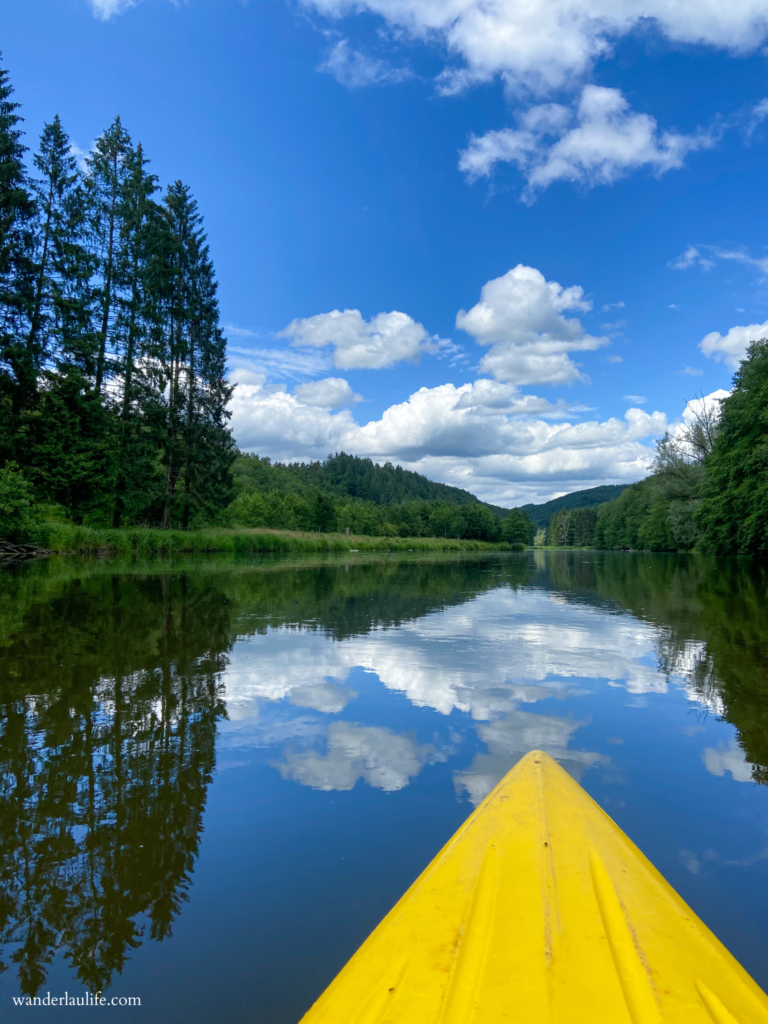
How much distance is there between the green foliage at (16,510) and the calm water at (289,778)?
450 inches

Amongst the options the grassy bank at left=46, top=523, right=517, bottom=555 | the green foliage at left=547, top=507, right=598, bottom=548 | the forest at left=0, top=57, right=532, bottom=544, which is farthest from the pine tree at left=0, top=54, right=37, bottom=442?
the green foliage at left=547, top=507, right=598, bottom=548

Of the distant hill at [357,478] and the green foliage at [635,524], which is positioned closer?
the green foliage at [635,524]

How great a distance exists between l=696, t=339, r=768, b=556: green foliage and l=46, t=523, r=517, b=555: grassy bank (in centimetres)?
2465

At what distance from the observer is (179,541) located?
2500cm

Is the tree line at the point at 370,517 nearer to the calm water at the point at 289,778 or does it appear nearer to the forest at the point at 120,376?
the forest at the point at 120,376

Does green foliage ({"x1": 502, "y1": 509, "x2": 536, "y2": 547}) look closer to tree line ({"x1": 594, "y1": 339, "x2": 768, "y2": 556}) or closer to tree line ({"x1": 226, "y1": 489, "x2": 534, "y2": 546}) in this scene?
tree line ({"x1": 226, "y1": 489, "x2": 534, "y2": 546})

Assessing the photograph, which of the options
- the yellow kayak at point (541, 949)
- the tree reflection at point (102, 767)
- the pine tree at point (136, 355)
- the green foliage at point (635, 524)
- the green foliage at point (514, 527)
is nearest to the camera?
the yellow kayak at point (541, 949)

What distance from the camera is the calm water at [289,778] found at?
200 centimetres

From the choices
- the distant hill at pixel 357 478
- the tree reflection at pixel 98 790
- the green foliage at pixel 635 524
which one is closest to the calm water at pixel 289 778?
the tree reflection at pixel 98 790

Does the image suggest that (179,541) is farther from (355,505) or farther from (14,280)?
(355,505)

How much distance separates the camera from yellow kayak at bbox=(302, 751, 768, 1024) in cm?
139

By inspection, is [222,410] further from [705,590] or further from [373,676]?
[373,676]

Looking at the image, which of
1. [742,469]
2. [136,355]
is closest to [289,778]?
[136,355]

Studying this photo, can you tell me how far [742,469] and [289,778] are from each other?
32.5 m
